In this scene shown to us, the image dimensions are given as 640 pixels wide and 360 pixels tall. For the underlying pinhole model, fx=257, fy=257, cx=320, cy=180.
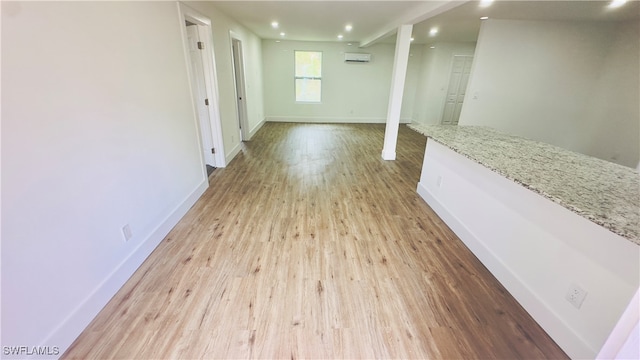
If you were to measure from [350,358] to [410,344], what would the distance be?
36 centimetres

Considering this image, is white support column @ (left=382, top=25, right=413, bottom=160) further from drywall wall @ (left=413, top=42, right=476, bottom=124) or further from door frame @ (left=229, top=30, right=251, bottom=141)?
drywall wall @ (left=413, top=42, right=476, bottom=124)

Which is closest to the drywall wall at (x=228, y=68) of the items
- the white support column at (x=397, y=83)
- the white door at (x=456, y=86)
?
the white support column at (x=397, y=83)

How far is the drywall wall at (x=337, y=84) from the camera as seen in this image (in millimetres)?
7316

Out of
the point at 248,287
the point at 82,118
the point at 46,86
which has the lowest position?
the point at 248,287

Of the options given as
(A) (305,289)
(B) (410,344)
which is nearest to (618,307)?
(B) (410,344)

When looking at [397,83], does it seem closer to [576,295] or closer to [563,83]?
[563,83]

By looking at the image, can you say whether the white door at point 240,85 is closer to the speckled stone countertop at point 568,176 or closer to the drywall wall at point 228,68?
the drywall wall at point 228,68

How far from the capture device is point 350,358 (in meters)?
1.38

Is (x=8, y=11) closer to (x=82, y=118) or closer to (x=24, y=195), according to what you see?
(x=82, y=118)

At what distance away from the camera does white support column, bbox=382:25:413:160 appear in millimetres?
3947

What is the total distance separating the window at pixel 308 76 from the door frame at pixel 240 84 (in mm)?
2558

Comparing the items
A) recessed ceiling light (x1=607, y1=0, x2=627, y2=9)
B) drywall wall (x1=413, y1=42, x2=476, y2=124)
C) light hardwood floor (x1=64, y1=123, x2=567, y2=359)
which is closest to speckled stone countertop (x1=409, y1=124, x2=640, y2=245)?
light hardwood floor (x1=64, y1=123, x2=567, y2=359)

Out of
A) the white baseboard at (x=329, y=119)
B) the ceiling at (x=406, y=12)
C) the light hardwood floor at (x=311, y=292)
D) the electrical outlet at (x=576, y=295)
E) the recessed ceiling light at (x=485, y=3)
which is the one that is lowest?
the light hardwood floor at (x=311, y=292)

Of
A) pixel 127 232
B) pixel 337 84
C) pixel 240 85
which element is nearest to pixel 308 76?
pixel 337 84
